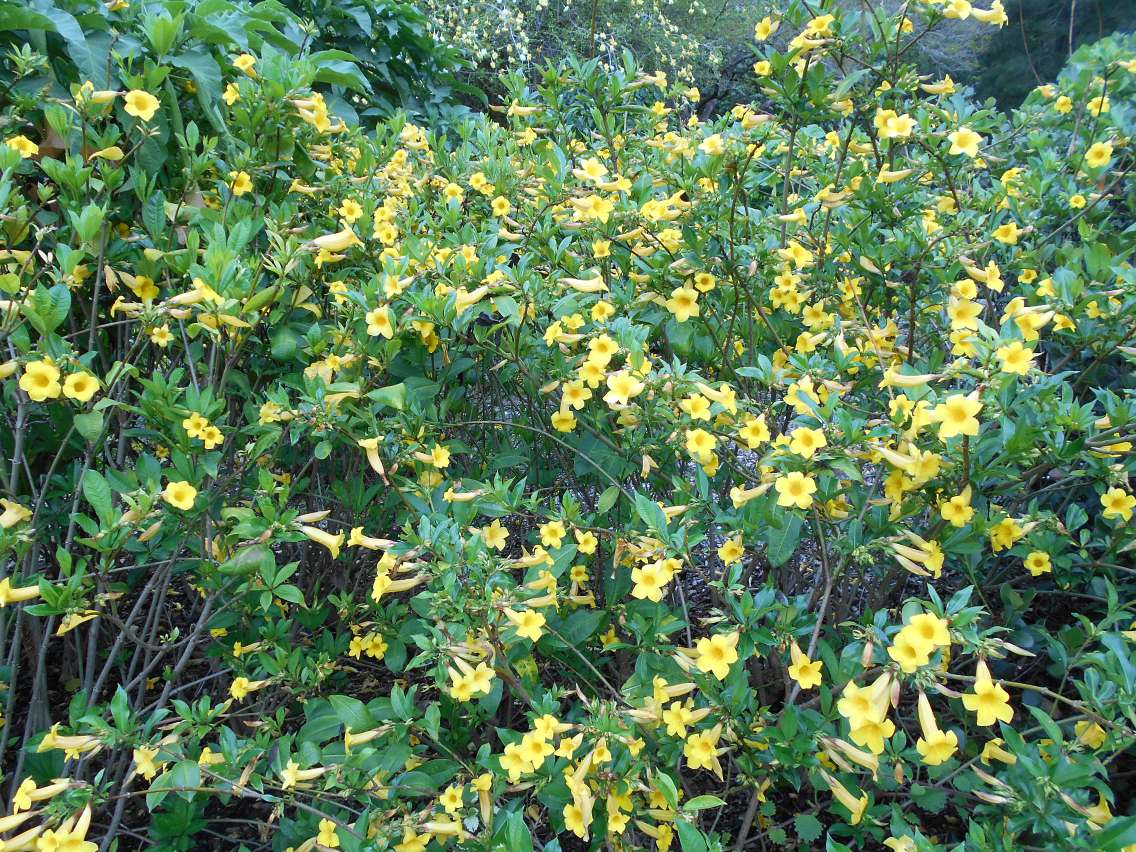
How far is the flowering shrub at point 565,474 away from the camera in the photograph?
59.4 inches

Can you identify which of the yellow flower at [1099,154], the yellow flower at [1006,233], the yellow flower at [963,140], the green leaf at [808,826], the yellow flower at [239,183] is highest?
the yellow flower at [1099,154]

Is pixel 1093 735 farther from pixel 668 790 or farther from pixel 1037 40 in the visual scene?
pixel 1037 40

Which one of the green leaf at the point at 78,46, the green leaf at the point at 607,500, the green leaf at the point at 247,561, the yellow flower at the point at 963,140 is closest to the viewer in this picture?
the green leaf at the point at 247,561

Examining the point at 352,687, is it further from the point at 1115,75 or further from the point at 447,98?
the point at 447,98

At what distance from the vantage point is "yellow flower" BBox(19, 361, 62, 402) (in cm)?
159

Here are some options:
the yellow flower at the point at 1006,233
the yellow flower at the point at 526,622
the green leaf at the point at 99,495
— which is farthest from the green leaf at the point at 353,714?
the yellow flower at the point at 1006,233

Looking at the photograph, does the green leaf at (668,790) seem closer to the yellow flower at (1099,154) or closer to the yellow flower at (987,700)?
the yellow flower at (987,700)

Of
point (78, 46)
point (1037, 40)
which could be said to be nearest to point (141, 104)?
point (78, 46)

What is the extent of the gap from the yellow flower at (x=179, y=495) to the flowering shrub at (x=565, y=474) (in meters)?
0.01

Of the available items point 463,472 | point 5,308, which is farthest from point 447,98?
point 5,308

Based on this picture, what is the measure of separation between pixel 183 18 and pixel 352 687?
1.93 m

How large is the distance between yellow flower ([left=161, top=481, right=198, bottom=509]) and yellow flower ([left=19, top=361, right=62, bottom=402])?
28cm

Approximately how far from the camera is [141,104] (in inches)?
75.7

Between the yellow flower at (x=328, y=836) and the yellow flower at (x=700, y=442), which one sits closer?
the yellow flower at (x=328, y=836)
